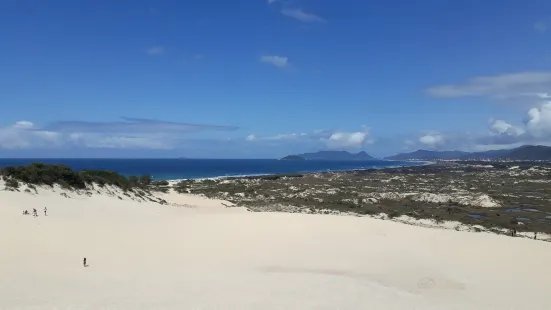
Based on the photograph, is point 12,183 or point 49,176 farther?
point 49,176

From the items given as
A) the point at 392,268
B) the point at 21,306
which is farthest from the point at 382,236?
the point at 21,306

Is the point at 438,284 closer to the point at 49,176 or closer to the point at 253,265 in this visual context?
the point at 253,265

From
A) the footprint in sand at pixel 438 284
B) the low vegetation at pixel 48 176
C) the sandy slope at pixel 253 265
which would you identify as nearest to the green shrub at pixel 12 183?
the low vegetation at pixel 48 176

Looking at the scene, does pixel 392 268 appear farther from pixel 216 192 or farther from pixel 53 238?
pixel 216 192

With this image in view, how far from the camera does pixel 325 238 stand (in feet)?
59.3

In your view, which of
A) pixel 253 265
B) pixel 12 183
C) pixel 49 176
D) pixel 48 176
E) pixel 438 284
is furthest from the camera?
pixel 49 176

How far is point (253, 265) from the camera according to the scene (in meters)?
13.5

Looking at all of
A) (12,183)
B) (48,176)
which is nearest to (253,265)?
(12,183)

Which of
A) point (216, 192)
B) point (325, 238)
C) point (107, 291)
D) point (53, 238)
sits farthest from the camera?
point (216, 192)

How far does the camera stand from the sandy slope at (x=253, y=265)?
9297 mm

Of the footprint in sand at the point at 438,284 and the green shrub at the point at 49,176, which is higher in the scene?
the green shrub at the point at 49,176

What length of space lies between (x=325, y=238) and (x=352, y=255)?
115 inches

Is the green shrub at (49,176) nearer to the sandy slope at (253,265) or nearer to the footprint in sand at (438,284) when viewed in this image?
the sandy slope at (253,265)

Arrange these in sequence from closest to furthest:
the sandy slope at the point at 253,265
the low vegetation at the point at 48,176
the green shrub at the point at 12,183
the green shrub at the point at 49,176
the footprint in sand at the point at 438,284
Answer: the sandy slope at the point at 253,265 < the footprint in sand at the point at 438,284 < the green shrub at the point at 12,183 < the low vegetation at the point at 48,176 < the green shrub at the point at 49,176
